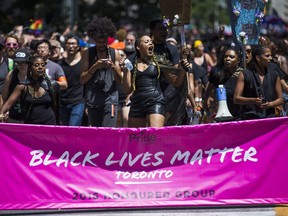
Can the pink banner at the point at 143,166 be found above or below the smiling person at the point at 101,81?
below

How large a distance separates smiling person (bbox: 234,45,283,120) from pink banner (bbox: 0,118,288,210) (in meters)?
1.32

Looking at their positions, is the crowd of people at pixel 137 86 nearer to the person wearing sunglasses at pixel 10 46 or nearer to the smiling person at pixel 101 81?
the smiling person at pixel 101 81

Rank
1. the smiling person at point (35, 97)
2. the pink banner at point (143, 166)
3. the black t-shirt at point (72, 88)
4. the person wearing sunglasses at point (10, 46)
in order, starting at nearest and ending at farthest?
the pink banner at point (143, 166) < the smiling person at point (35, 97) < the black t-shirt at point (72, 88) < the person wearing sunglasses at point (10, 46)

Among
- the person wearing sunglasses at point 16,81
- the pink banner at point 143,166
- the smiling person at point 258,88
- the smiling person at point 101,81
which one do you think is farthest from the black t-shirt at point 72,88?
the pink banner at point 143,166

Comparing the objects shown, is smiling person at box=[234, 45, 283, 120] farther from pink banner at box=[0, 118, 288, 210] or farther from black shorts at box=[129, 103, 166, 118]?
pink banner at box=[0, 118, 288, 210]

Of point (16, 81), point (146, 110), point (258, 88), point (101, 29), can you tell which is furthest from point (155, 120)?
point (16, 81)

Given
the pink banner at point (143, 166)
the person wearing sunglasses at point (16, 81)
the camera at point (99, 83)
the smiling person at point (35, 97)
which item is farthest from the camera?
the camera at point (99, 83)

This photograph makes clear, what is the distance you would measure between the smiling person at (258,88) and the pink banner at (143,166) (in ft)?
4.32

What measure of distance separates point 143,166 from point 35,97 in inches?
75.3

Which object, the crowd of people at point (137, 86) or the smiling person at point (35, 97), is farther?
the crowd of people at point (137, 86)

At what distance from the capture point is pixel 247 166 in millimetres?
8578

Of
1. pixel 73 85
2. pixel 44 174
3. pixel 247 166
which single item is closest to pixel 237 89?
pixel 247 166

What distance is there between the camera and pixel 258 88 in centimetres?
994

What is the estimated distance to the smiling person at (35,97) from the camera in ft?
32.2
